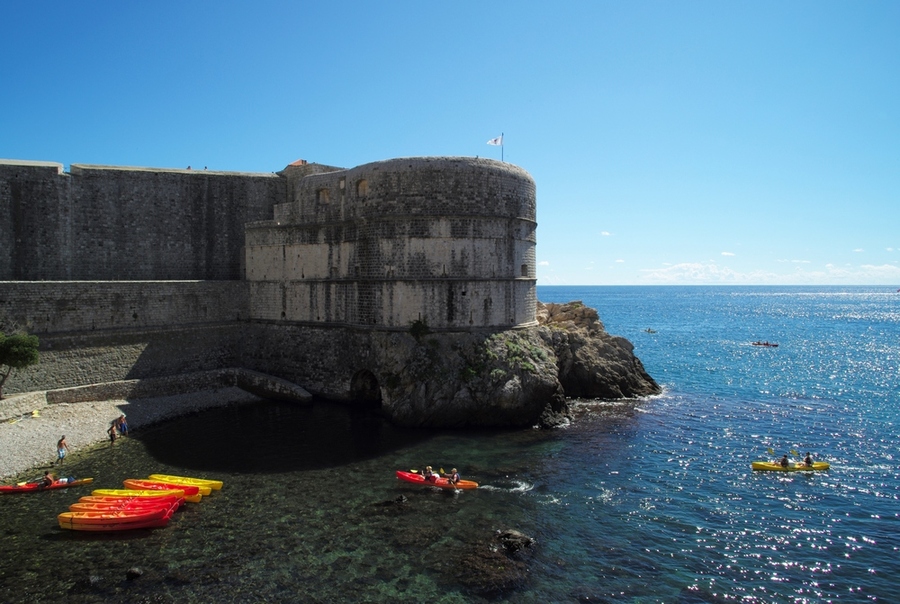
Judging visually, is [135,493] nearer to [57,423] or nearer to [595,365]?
[57,423]

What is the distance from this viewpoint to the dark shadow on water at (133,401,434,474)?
21297 millimetres

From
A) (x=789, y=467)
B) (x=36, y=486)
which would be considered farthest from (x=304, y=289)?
(x=789, y=467)

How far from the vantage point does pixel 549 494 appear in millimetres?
18891

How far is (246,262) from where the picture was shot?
3256 centimetres

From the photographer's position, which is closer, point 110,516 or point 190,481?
point 110,516

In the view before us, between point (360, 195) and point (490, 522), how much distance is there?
662 inches

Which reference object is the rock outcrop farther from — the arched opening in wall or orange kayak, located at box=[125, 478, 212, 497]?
orange kayak, located at box=[125, 478, 212, 497]

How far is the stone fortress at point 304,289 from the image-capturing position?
85.6 ft

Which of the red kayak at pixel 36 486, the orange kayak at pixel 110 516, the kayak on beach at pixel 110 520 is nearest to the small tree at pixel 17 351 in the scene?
the red kayak at pixel 36 486

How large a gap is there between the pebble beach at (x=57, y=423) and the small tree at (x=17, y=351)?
140cm

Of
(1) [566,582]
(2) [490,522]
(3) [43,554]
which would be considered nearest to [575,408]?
(2) [490,522]

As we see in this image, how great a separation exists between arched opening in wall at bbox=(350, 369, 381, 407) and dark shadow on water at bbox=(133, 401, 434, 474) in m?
0.81

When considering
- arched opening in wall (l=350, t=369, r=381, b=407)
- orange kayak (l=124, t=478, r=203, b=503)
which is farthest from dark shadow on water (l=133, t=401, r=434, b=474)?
orange kayak (l=124, t=478, r=203, b=503)

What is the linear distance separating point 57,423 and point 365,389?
12.6 metres
